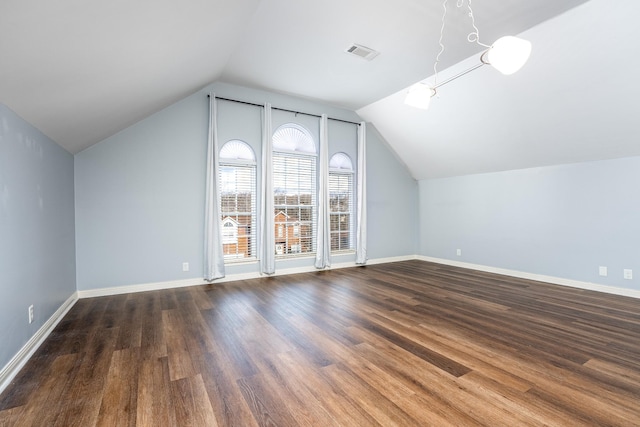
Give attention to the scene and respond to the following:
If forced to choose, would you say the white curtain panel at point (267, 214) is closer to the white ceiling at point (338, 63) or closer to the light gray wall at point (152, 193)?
the light gray wall at point (152, 193)

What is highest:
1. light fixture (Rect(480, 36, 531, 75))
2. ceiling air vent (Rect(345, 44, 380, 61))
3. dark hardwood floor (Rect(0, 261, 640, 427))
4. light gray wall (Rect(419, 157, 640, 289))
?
ceiling air vent (Rect(345, 44, 380, 61))

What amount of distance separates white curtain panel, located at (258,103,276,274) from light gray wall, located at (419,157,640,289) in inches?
151

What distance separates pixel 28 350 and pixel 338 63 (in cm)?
444

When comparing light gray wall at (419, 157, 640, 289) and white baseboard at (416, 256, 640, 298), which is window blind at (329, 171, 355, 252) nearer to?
light gray wall at (419, 157, 640, 289)

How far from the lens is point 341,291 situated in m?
4.16

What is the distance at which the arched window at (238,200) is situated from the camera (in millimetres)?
4809

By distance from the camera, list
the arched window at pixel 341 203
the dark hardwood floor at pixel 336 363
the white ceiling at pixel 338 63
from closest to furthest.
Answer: the dark hardwood floor at pixel 336 363
the white ceiling at pixel 338 63
the arched window at pixel 341 203

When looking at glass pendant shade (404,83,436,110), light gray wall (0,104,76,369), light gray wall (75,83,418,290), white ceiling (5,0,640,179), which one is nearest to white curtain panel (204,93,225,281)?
light gray wall (75,83,418,290)

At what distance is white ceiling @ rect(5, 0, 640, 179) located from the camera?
180cm

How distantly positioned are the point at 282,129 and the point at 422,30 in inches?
111

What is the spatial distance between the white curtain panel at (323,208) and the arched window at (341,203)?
1.22 ft

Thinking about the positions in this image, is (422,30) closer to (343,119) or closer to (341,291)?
(343,119)

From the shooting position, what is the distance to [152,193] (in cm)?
427

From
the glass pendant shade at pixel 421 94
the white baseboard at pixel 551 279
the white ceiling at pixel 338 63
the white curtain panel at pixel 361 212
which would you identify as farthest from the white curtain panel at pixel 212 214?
the white baseboard at pixel 551 279
